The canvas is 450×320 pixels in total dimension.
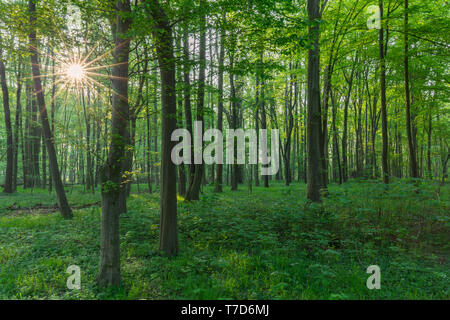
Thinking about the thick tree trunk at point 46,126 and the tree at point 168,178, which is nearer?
the tree at point 168,178

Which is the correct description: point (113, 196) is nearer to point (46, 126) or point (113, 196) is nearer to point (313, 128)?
point (46, 126)

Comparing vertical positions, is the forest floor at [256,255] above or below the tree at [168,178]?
below

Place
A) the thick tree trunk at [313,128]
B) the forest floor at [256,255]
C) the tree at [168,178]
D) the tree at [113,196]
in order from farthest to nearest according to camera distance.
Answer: the thick tree trunk at [313,128]
the tree at [168,178]
the tree at [113,196]
the forest floor at [256,255]

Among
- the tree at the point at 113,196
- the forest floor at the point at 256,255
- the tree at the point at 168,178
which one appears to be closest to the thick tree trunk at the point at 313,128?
the forest floor at the point at 256,255

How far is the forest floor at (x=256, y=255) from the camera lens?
12.1 feet

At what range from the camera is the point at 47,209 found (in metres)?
11.1

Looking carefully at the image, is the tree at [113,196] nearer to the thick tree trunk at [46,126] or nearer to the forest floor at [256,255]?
the forest floor at [256,255]

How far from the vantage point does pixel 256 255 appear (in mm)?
5023

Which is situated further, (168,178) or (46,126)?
(46,126)

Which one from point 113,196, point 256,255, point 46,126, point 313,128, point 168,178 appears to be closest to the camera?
point 113,196

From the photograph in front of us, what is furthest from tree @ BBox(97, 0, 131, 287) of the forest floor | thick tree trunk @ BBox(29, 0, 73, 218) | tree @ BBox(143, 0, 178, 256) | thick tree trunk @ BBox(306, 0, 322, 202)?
thick tree trunk @ BBox(306, 0, 322, 202)

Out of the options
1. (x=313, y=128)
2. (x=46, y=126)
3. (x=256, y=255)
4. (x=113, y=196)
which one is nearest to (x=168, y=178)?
(x=113, y=196)
